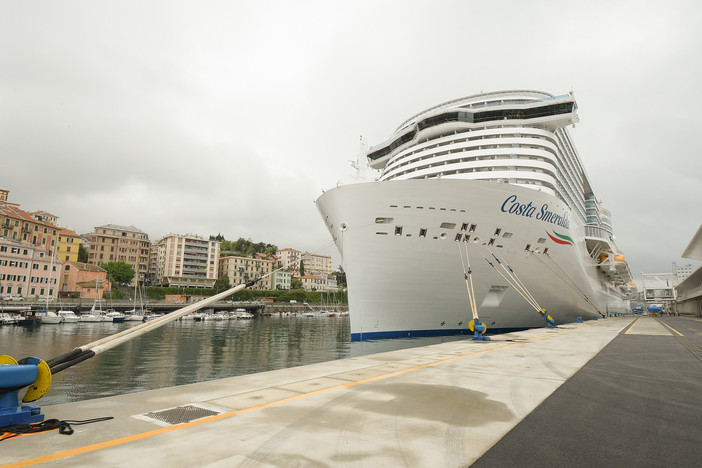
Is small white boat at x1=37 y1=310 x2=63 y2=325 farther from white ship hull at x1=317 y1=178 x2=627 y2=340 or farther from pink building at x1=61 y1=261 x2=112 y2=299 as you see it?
white ship hull at x1=317 y1=178 x2=627 y2=340

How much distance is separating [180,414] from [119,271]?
81.9 metres

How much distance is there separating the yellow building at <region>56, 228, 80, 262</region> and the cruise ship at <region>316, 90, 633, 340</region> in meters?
70.2

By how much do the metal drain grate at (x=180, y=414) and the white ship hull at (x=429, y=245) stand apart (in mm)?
10475

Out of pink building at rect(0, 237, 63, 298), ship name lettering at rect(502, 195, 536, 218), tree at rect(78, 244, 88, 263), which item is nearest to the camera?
ship name lettering at rect(502, 195, 536, 218)

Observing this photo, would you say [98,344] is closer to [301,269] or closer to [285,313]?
[285,313]

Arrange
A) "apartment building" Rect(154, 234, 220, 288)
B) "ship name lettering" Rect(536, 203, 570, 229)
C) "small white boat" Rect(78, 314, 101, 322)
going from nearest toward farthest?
"ship name lettering" Rect(536, 203, 570, 229) → "small white boat" Rect(78, 314, 101, 322) → "apartment building" Rect(154, 234, 220, 288)

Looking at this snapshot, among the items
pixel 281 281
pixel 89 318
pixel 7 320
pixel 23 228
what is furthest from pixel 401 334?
pixel 281 281

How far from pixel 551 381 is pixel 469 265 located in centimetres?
914

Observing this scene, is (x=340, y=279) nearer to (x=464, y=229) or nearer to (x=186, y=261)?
(x=186, y=261)

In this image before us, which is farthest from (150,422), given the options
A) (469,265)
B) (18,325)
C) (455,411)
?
(18,325)

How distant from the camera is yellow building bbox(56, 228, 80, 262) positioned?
223 feet

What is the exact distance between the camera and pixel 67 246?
69188 mm

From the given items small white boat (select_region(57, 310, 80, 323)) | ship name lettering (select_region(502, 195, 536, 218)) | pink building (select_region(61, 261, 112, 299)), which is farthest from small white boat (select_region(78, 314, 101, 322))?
ship name lettering (select_region(502, 195, 536, 218))

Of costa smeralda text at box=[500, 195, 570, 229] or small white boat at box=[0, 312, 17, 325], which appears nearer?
costa smeralda text at box=[500, 195, 570, 229]
